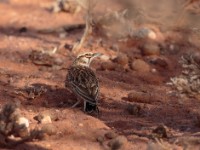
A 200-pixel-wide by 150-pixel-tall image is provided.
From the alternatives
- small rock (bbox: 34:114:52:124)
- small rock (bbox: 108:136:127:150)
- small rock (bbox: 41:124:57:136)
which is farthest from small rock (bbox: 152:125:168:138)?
small rock (bbox: 34:114:52:124)

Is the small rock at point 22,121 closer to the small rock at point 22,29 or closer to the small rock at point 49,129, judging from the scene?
the small rock at point 49,129

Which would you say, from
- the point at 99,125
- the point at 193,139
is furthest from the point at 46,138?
the point at 193,139

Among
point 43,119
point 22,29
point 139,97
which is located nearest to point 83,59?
point 139,97

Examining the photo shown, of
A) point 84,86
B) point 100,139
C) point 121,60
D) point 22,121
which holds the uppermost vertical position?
point 121,60

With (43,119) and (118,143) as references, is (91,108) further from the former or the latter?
(118,143)

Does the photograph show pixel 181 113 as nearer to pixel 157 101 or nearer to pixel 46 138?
pixel 157 101

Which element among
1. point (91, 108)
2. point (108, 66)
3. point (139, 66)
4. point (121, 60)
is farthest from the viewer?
point (121, 60)

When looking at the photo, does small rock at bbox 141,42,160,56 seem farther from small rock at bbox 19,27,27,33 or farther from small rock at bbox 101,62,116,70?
small rock at bbox 19,27,27,33

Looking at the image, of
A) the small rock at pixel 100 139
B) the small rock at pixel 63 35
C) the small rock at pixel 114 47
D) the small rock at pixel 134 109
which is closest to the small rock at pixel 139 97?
the small rock at pixel 134 109
